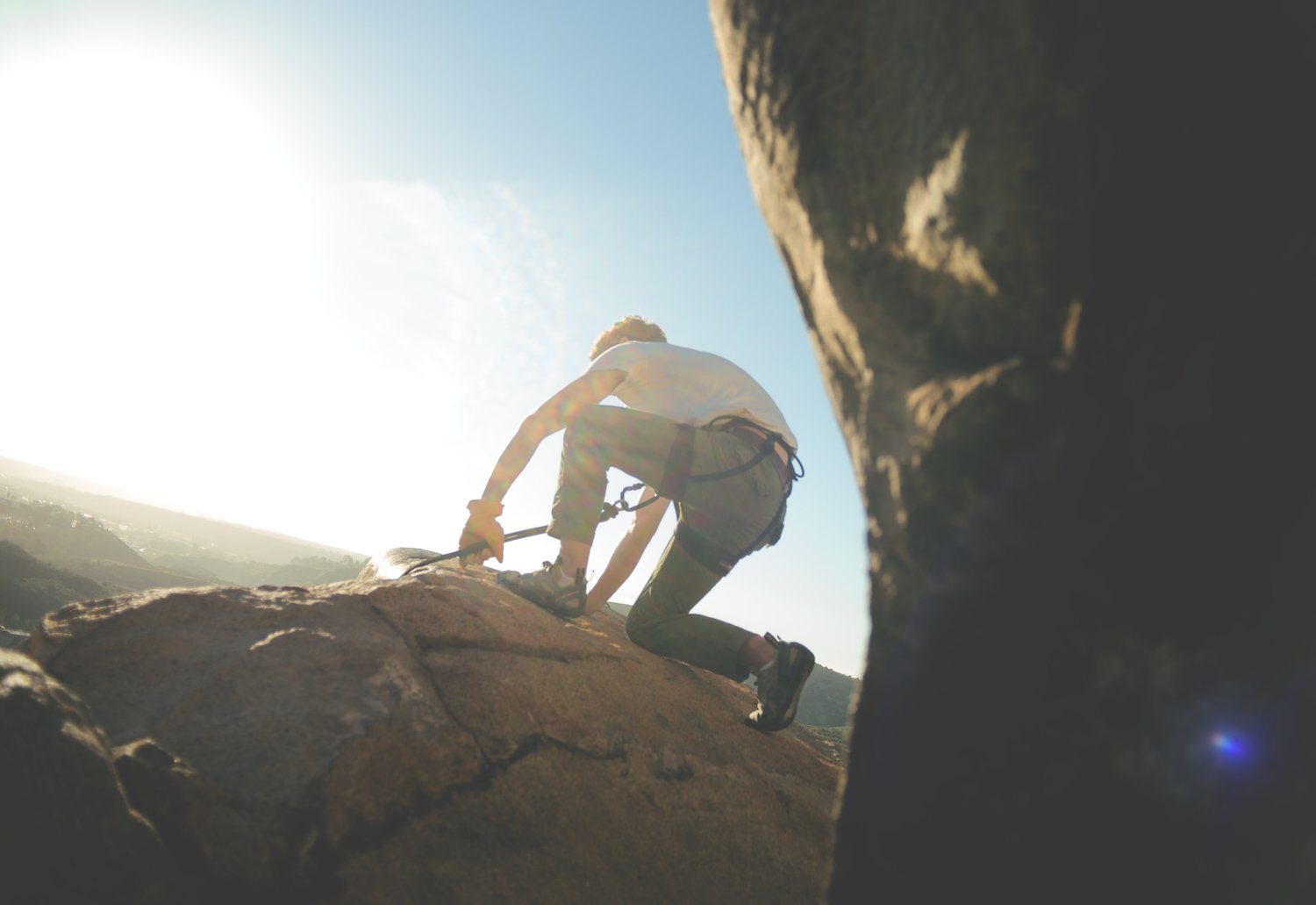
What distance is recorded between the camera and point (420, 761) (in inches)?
70.5

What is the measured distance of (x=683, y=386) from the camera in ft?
10.9

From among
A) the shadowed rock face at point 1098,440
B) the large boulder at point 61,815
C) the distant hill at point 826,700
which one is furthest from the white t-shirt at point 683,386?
the distant hill at point 826,700

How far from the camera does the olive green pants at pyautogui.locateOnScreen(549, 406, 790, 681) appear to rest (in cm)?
309

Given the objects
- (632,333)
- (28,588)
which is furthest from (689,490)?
(28,588)

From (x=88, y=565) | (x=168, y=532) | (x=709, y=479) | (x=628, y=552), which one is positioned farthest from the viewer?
(x=168, y=532)

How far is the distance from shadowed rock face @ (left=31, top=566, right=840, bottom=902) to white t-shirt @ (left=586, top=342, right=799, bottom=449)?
1.36 metres

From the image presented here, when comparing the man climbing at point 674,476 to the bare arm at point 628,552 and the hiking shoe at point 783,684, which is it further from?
the bare arm at point 628,552

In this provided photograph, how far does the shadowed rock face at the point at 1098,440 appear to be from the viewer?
0.78 meters

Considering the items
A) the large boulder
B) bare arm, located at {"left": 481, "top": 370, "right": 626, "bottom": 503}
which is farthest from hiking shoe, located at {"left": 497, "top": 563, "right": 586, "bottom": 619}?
the large boulder

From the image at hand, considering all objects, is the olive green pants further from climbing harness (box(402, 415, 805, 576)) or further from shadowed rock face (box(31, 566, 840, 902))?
shadowed rock face (box(31, 566, 840, 902))

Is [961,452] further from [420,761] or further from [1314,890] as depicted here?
[420,761]

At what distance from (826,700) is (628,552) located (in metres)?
17.6

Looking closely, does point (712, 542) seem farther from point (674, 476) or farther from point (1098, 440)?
point (1098, 440)

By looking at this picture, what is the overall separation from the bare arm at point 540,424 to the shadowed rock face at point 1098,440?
2296 millimetres
